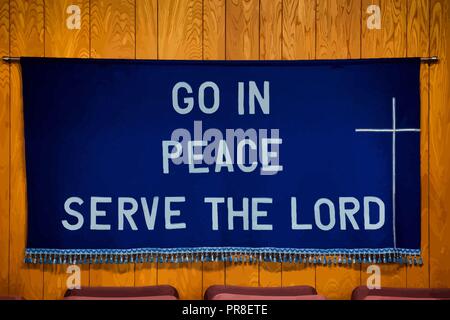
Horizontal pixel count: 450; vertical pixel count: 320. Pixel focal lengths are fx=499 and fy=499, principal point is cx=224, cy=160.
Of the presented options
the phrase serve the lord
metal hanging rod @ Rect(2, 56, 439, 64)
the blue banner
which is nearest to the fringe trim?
the blue banner

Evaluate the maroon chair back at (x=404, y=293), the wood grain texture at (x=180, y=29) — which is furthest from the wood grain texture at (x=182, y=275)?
the wood grain texture at (x=180, y=29)

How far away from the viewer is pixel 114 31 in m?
2.48

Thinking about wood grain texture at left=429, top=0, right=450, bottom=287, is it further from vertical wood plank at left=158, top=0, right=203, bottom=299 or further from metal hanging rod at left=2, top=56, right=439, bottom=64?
vertical wood plank at left=158, top=0, right=203, bottom=299

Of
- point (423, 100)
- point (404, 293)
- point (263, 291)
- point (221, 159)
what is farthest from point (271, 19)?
point (404, 293)

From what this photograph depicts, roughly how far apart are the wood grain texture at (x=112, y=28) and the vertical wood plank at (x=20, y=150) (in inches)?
10.4

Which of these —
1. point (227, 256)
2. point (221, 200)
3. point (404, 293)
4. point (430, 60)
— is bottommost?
point (404, 293)

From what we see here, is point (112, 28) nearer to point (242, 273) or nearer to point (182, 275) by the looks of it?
point (182, 275)

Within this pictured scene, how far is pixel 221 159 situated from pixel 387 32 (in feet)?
3.41

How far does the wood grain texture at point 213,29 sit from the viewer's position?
2480 mm

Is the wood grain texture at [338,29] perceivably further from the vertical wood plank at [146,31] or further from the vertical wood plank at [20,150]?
the vertical wood plank at [20,150]

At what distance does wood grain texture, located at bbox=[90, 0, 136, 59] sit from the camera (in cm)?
248

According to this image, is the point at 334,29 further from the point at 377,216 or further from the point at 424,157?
the point at 377,216
